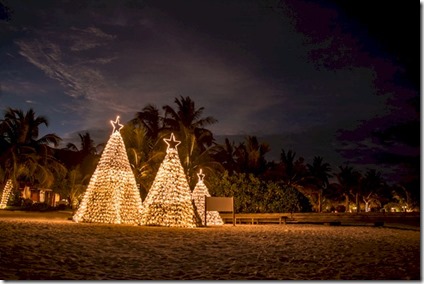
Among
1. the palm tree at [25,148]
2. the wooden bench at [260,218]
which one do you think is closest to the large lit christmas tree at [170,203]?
the wooden bench at [260,218]

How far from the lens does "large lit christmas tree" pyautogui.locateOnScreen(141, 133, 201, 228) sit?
16.1 metres

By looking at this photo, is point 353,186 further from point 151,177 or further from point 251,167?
point 151,177

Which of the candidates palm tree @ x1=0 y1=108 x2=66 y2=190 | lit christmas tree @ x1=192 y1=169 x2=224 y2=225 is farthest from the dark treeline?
lit christmas tree @ x1=192 y1=169 x2=224 y2=225

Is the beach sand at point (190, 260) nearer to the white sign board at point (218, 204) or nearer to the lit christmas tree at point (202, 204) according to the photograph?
the white sign board at point (218, 204)

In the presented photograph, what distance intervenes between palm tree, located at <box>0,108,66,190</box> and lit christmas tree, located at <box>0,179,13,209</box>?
552 mm

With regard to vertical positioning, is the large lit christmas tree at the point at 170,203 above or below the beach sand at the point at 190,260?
above

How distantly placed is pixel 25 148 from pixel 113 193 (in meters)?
14.9

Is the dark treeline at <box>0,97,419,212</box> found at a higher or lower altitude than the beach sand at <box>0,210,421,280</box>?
higher

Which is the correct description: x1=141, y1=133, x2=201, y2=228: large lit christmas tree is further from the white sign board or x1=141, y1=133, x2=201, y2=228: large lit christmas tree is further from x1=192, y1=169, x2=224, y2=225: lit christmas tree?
x1=192, y1=169, x2=224, y2=225: lit christmas tree

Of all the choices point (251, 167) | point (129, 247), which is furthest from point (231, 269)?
point (251, 167)

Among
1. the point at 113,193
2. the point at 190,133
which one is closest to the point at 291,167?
the point at 190,133

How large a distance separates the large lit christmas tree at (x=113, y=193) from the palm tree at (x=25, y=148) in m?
13.0

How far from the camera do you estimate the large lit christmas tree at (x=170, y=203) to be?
16.1 m

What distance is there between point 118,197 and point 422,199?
12.3m
